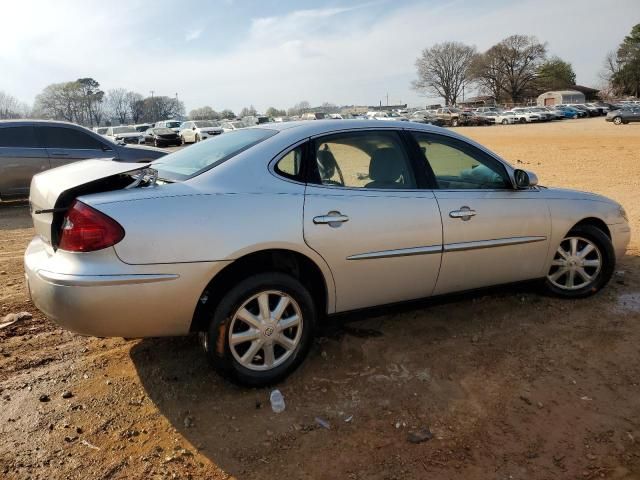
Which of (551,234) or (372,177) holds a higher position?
(372,177)

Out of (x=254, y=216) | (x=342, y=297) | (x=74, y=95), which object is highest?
(x=74, y=95)

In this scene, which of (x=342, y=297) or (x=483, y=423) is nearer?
(x=483, y=423)

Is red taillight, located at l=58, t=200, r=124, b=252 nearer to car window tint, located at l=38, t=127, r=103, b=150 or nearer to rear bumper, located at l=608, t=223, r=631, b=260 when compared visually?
rear bumper, located at l=608, t=223, r=631, b=260

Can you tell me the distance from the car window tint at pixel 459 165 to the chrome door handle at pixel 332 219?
91cm

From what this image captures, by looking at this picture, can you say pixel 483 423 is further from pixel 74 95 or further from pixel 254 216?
pixel 74 95

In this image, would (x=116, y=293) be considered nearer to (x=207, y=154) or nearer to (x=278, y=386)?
(x=278, y=386)

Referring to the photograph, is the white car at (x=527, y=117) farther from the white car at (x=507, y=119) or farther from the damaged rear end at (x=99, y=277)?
the damaged rear end at (x=99, y=277)

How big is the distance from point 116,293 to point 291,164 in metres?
1.28

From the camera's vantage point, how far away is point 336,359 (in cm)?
343

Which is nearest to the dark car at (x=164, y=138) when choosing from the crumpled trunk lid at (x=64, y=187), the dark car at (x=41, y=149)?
the dark car at (x=41, y=149)

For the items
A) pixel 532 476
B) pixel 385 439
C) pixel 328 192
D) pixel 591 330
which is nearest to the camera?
pixel 532 476

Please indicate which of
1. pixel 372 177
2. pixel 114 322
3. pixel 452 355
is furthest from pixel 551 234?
pixel 114 322

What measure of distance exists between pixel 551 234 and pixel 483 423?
77.3 inches

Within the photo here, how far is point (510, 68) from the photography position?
A: 310 feet
